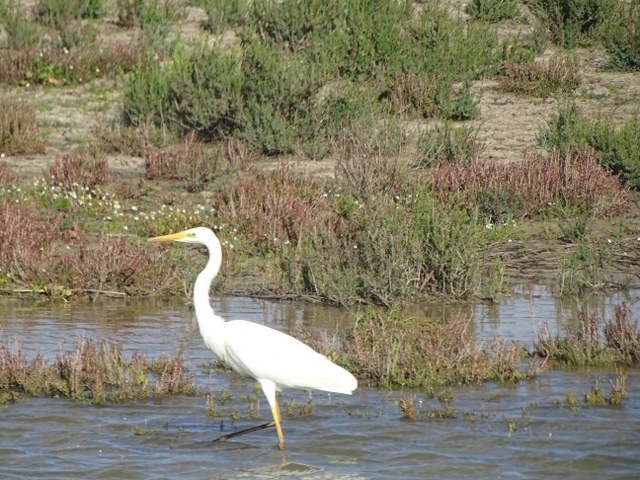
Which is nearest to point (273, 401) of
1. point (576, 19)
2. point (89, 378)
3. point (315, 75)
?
point (89, 378)

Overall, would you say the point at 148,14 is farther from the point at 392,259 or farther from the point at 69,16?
the point at 392,259

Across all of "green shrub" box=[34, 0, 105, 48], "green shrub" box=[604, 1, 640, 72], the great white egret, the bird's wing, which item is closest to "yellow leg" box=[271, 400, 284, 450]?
the great white egret

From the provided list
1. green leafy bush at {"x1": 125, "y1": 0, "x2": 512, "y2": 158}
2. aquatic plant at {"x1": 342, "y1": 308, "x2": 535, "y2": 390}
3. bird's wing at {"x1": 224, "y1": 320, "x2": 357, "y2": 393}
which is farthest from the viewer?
green leafy bush at {"x1": 125, "y1": 0, "x2": 512, "y2": 158}

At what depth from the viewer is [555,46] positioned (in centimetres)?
1762

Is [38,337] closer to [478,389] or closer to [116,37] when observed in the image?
[478,389]

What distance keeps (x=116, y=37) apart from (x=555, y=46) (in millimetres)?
6751

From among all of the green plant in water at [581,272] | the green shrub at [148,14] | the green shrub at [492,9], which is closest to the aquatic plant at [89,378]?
the green plant in water at [581,272]

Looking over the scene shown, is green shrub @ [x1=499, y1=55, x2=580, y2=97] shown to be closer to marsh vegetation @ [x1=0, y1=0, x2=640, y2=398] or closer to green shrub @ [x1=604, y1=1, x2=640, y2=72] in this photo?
marsh vegetation @ [x1=0, y1=0, x2=640, y2=398]

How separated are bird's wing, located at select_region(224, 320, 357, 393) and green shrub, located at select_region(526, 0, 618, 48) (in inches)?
475

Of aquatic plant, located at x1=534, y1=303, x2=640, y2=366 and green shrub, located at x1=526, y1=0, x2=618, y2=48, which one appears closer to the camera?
aquatic plant, located at x1=534, y1=303, x2=640, y2=366

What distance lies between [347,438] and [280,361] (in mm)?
684

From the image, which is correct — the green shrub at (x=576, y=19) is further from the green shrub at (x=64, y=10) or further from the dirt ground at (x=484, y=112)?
the green shrub at (x=64, y=10)

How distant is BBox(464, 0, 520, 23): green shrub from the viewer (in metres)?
18.4

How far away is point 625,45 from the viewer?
16.5m
